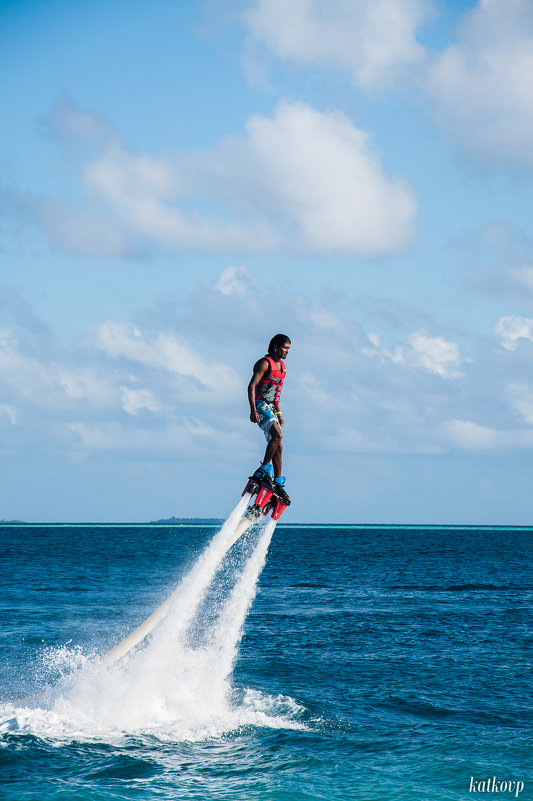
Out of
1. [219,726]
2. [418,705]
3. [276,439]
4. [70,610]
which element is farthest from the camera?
[70,610]

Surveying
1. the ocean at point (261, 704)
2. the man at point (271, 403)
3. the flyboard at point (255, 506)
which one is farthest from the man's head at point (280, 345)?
the ocean at point (261, 704)

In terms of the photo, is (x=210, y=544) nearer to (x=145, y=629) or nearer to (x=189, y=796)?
(x=145, y=629)

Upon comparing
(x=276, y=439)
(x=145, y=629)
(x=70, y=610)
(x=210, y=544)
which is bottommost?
(x=70, y=610)

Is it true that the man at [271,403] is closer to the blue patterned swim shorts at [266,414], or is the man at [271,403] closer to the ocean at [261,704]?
the blue patterned swim shorts at [266,414]

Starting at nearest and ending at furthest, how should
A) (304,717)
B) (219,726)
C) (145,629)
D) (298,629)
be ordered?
1. (145,629)
2. (219,726)
3. (304,717)
4. (298,629)

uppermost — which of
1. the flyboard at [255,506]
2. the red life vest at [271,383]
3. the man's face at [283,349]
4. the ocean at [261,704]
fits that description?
the man's face at [283,349]

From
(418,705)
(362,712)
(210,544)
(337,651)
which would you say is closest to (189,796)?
(210,544)

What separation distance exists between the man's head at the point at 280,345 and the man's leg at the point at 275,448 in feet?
5.54

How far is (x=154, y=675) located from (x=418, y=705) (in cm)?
933

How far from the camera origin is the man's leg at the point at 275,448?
1762cm

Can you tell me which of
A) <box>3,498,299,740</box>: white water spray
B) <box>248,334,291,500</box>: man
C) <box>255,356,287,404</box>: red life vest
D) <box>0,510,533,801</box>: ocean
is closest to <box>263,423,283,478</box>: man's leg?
<box>248,334,291,500</box>: man

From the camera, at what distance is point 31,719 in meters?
23.2

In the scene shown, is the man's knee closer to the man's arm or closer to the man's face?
the man's arm

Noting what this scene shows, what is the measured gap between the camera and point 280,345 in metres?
17.0
